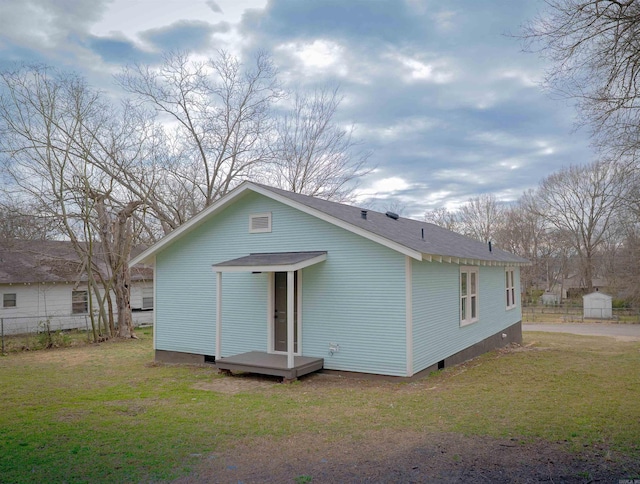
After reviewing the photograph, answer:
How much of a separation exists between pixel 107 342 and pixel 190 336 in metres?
7.45

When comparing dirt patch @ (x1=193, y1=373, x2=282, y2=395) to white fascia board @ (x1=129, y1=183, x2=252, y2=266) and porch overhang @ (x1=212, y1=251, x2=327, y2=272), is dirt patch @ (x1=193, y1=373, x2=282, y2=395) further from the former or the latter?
white fascia board @ (x1=129, y1=183, x2=252, y2=266)

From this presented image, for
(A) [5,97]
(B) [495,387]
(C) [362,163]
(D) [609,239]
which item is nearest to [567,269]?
(D) [609,239]

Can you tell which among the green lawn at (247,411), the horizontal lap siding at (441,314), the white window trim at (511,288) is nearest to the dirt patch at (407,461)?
the green lawn at (247,411)

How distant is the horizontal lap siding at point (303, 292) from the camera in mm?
9414

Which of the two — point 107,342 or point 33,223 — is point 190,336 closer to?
point 107,342

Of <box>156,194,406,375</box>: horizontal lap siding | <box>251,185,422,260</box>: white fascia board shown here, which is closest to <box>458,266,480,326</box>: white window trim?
<box>156,194,406,375</box>: horizontal lap siding

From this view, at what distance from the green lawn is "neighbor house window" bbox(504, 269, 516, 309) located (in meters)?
5.45

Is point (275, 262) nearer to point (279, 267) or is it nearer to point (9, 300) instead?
point (279, 267)

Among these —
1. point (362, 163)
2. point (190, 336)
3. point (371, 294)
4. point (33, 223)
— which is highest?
point (362, 163)

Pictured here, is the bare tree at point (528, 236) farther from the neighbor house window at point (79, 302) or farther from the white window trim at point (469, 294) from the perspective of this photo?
the neighbor house window at point (79, 302)

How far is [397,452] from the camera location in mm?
5316

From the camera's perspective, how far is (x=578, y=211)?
42.3 m

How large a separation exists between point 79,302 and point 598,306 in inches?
1272

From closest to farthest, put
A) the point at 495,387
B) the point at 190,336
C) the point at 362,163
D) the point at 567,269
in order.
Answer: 1. the point at 495,387
2. the point at 190,336
3. the point at 362,163
4. the point at 567,269
